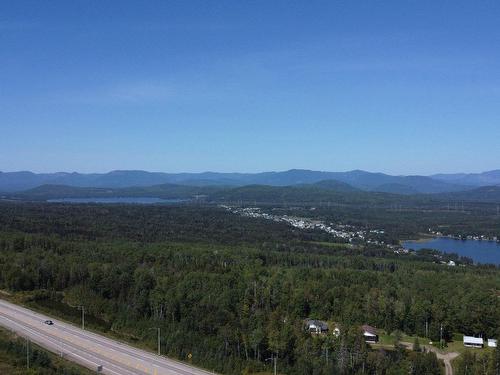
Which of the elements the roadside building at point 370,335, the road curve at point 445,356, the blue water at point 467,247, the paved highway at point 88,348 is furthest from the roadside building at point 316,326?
the blue water at point 467,247

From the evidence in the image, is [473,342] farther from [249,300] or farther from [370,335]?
[249,300]

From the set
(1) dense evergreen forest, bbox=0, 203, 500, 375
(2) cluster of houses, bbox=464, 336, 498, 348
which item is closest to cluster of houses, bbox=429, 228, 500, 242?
(1) dense evergreen forest, bbox=0, 203, 500, 375

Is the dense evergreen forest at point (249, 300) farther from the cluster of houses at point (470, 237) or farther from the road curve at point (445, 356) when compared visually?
the cluster of houses at point (470, 237)

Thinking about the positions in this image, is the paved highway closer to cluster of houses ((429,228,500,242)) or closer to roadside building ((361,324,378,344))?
roadside building ((361,324,378,344))

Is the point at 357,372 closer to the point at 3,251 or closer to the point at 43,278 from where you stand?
the point at 43,278

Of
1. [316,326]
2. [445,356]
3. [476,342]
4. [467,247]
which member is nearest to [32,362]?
[316,326]
